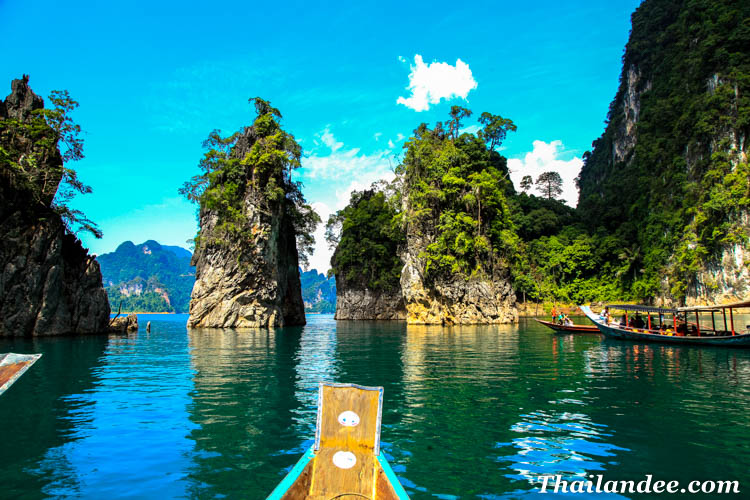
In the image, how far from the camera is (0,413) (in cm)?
850

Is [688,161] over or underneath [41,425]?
over

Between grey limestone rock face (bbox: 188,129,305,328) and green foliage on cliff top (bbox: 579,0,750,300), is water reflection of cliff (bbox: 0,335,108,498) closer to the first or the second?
grey limestone rock face (bbox: 188,129,305,328)

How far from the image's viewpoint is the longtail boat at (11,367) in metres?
4.30

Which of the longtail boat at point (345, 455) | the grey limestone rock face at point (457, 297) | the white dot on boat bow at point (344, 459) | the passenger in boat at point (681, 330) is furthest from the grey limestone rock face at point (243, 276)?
the white dot on boat bow at point (344, 459)

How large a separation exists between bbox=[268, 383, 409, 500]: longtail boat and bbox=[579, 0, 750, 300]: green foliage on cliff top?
169 ft

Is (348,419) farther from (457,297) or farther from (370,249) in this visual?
(370,249)

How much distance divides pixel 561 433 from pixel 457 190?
34766 mm

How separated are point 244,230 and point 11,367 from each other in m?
34.5

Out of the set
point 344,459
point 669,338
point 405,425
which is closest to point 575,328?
point 669,338

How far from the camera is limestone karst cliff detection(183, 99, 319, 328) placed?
125 ft

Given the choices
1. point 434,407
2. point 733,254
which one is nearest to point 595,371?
point 434,407

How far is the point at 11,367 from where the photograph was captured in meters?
4.48

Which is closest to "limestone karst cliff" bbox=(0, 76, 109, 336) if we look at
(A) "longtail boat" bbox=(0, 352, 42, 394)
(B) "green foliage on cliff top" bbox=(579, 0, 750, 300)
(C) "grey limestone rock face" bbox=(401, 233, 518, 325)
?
(A) "longtail boat" bbox=(0, 352, 42, 394)

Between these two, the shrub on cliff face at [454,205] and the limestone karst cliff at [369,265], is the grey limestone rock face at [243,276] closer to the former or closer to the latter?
the shrub on cliff face at [454,205]
